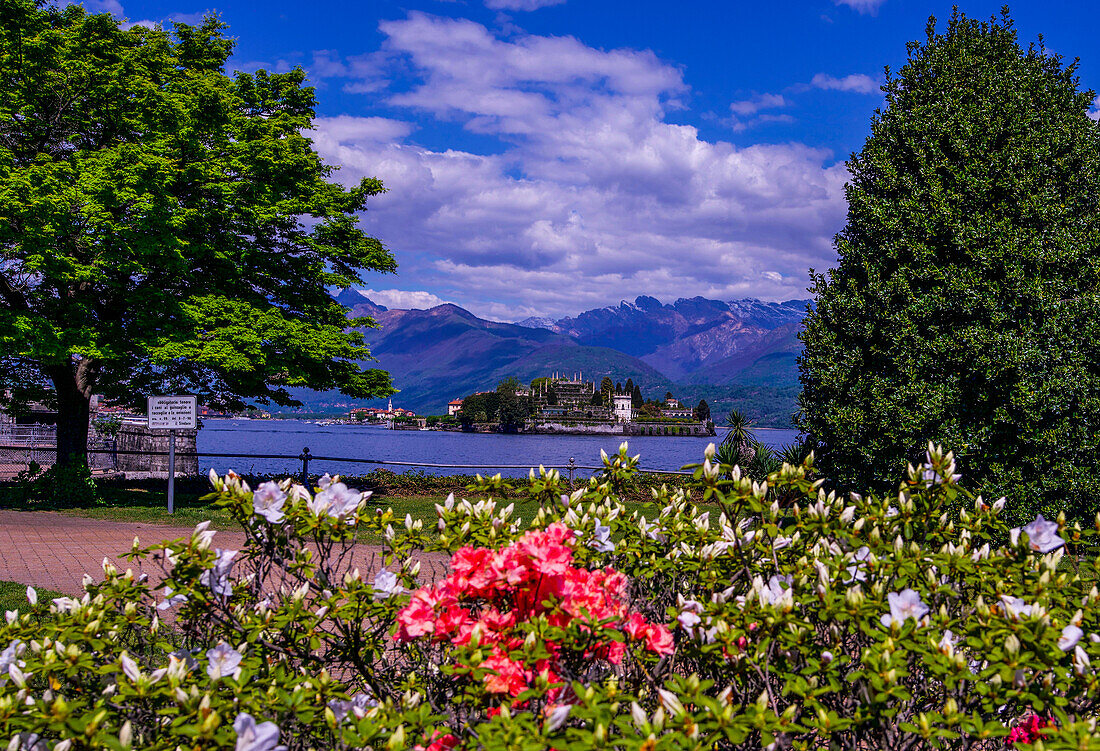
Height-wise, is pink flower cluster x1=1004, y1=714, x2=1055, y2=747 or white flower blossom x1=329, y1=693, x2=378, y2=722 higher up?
white flower blossom x1=329, y1=693, x2=378, y2=722

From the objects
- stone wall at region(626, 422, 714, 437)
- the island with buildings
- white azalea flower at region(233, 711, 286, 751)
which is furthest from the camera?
stone wall at region(626, 422, 714, 437)

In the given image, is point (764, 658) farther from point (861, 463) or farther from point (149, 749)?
point (861, 463)

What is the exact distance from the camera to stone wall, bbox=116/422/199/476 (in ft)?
73.2

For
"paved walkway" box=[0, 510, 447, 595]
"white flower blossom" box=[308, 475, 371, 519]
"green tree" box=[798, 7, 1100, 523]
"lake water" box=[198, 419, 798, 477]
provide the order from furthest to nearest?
"lake water" box=[198, 419, 798, 477] < "green tree" box=[798, 7, 1100, 523] < "paved walkway" box=[0, 510, 447, 595] < "white flower blossom" box=[308, 475, 371, 519]

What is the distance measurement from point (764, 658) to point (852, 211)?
9.11 m

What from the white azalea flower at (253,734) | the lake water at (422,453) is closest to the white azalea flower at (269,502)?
the white azalea flower at (253,734)

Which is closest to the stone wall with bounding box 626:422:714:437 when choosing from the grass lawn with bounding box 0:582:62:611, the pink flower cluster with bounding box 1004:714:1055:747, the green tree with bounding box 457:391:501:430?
the green tree with bounding box 457:391:501:430

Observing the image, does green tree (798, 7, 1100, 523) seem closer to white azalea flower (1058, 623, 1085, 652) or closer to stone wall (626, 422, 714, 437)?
white azalea flower (1058, 623, 1085, 652)

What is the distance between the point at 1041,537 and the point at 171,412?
12.4 metres

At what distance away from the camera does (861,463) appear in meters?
8.93

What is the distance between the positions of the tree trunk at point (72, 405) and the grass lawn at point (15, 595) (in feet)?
29.0

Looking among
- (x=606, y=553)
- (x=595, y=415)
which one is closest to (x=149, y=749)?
(x=606, y=553)

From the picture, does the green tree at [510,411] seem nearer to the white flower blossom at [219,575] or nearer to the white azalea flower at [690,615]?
the white flower blossom at [219,575]

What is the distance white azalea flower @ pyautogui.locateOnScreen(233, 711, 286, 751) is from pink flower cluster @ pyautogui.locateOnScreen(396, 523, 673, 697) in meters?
0.59
